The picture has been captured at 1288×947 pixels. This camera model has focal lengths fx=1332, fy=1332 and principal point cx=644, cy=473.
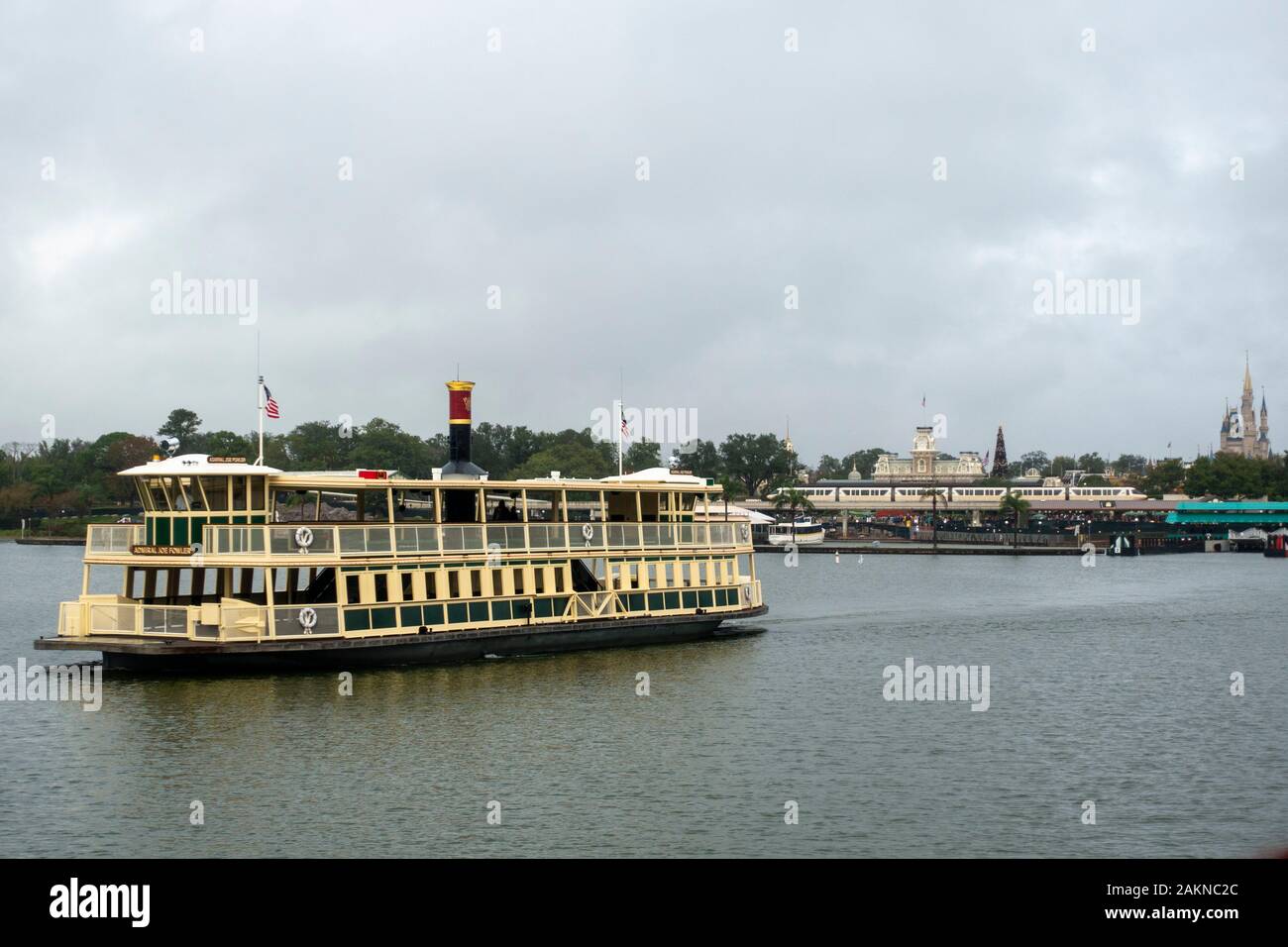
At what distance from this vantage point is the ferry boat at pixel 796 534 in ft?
588

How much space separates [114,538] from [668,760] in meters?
Answer: 20.1

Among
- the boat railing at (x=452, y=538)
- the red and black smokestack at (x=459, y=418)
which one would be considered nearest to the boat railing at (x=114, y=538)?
the boat railing at (x=452, y=538)

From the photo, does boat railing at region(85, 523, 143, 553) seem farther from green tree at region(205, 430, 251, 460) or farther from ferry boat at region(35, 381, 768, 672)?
green tree at region(205, 430, 251, 460)

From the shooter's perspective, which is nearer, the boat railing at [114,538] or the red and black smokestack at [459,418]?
the boat railing at [114,538]

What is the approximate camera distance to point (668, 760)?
109 feet

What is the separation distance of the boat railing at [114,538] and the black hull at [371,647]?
325 cm

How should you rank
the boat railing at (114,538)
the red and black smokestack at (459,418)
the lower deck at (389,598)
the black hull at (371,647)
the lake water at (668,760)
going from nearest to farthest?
the lake water at (668,760), the black hull at (371,647), the lower deck at (389,598), the boat railing at (114,538), the red and black smokestack at (459,418)

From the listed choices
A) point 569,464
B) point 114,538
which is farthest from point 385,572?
point 569,464

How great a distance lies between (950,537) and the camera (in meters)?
185

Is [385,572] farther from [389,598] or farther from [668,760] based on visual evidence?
[668,760]

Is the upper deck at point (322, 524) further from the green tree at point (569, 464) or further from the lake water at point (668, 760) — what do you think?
the green tree at point (569, 464)
